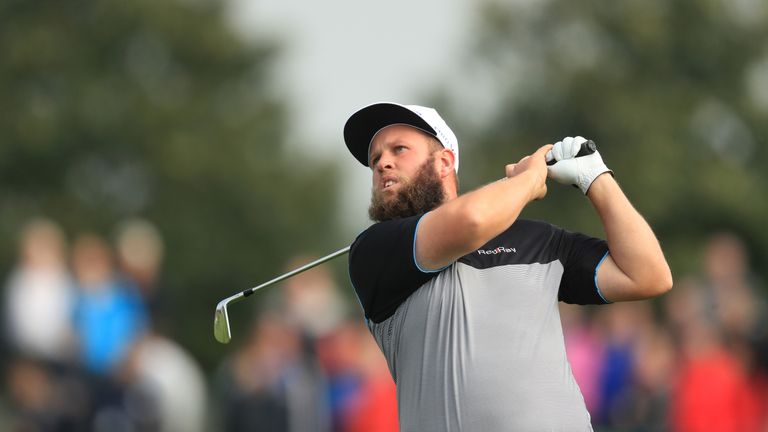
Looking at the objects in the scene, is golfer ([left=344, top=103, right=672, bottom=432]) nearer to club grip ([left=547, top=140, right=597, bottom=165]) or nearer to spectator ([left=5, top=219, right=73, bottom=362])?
club grip ([left=547, top=140, right=597, bottom=165])

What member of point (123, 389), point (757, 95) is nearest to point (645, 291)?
point (123, 389)

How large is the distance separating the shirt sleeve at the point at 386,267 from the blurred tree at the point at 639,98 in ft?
102

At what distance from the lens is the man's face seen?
16.1 ft

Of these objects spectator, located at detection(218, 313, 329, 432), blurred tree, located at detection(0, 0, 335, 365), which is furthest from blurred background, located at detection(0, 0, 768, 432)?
spectator, located at detection(218, 313, 329, 432)

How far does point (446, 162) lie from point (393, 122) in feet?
0.85

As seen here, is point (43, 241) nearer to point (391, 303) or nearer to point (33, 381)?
point (33, 381)

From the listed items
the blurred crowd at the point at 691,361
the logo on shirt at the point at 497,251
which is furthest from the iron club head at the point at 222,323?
the blurred crowd at the point at 691,361

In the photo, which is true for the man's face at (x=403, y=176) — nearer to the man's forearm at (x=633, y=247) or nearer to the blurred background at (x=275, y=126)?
the man's forearm at (x=633, y=247)

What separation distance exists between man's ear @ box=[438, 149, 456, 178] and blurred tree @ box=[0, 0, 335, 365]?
1289 inches

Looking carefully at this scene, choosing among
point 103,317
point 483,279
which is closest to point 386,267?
point 483,279

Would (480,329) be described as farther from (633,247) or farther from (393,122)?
(393,122)

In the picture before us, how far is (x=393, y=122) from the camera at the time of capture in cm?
511

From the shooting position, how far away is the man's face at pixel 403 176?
16.1 ft

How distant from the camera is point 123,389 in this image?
11.1 metres
